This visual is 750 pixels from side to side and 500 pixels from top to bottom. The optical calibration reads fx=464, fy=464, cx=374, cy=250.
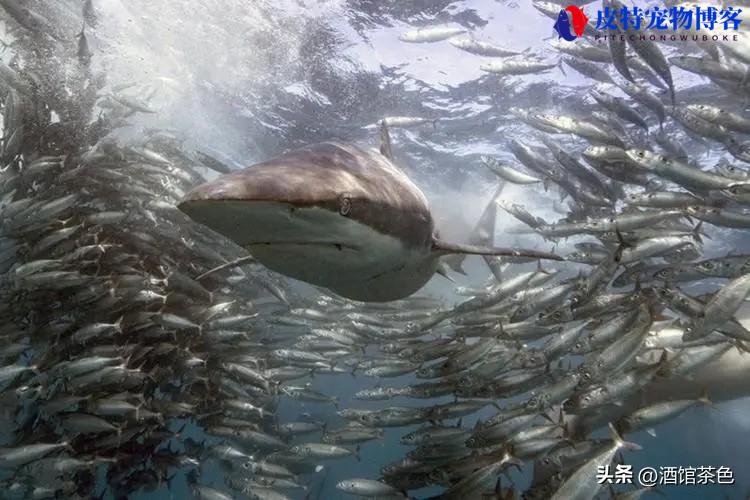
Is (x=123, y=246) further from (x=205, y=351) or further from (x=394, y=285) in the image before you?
(x=394, y=285)

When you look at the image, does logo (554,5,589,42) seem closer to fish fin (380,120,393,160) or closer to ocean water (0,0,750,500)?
ocean water (0,0,750,500)

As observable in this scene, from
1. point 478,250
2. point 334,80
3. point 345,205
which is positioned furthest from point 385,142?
point 334,80

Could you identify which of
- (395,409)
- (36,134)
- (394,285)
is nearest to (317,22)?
(36,134)

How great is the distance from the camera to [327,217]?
7.48ft

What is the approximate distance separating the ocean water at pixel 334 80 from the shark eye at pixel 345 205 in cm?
660

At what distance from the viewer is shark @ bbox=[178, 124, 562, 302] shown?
203cm

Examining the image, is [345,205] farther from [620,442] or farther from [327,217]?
[620,442]

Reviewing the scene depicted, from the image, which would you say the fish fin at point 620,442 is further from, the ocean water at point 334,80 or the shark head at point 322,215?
the ocean water at point 334,80

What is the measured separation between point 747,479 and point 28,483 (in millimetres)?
48484

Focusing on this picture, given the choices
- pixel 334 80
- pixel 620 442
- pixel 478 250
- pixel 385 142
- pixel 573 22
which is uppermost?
pixel 573 22

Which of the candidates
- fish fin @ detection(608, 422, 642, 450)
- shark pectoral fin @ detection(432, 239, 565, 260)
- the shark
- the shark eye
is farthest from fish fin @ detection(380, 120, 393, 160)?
fish fin @ detection(608, 422, 642, 450)

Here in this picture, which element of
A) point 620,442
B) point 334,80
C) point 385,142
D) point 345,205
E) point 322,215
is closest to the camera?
point 322,215

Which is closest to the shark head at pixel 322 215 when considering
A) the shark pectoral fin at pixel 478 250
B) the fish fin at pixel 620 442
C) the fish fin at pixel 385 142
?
the shark pectoral fin at pixel 478 250

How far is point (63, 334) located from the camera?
22.6 ft
